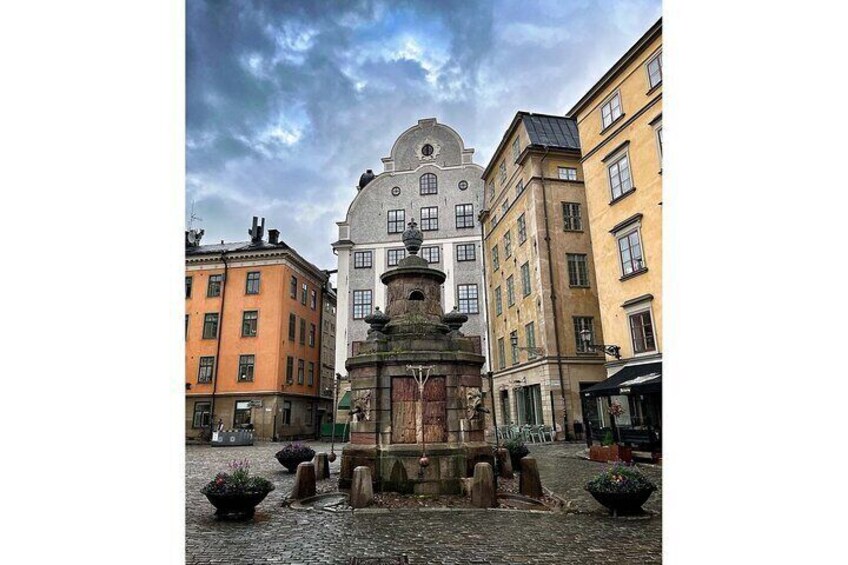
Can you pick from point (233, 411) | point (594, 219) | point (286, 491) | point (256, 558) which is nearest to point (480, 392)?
point (286, 491)

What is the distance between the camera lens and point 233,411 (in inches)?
1345

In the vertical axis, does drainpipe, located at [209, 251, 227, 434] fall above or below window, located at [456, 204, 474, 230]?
below

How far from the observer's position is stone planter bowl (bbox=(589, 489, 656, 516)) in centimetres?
835

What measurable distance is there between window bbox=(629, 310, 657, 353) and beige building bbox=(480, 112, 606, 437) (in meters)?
5.88

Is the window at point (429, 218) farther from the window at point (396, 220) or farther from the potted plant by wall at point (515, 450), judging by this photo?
the potted plant by wall at point (515, 450)

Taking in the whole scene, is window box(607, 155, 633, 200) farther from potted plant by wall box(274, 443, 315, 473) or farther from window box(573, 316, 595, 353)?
potted plant by wall box(274, 443, 315, 473)

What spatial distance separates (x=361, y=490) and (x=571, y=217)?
73.5ft

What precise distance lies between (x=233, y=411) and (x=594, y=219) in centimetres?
2654

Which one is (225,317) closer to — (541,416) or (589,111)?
(541,416)

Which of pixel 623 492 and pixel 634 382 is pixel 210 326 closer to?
pixel 634 382

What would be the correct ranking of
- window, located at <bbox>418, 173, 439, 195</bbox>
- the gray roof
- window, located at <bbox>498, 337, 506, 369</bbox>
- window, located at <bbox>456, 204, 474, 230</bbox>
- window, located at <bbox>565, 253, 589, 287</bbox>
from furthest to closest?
window, located at <bbox>418, 173, 439, 195</bbox> < window, located at <bbox>456, 204, 474, 230</bbox> < window, located at <bbox>498, 337, 506, 369</bbox> < the gray roof < window, located at <bbox>565, 253, 589, 287</bbox>

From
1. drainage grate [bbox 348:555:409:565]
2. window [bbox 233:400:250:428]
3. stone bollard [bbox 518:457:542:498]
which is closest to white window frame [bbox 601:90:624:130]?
stone bollard [bbox 518:457:542:498]

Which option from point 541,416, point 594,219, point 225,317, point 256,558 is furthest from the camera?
point 225,317

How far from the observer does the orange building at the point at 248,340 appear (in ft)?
112
